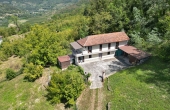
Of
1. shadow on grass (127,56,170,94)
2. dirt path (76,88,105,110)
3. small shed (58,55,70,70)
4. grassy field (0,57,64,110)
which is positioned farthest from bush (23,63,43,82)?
shadow on grass (127,56,170,94)

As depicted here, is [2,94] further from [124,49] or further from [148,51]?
[148,51]

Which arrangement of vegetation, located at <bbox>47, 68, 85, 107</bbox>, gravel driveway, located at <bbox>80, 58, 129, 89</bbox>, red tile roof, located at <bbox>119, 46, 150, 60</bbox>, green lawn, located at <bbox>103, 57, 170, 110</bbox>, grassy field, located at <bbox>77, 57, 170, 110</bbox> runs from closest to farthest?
green lawn, located at <bbox>103, 57, 170, 110</bbox>, grassy field, located at <bbox>77, 57, 170, 110</bbox>, vegetation, located at <bbox>47, 68, 85, 107</bbox>, gravel driveway, located at <bbox>80, 58, 129, 89</bbox>, red tile roof, located at <bbox>119, 46, 150, 60</bbox>

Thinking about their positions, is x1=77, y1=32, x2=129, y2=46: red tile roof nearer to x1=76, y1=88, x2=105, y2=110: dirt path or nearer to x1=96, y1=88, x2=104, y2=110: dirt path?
x1=76, y1=88, x2=105, y2=110: dirt path

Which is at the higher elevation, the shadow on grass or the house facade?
the house facade

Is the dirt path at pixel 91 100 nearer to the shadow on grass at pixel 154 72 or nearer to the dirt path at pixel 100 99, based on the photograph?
the dirt path at pixel 100 99

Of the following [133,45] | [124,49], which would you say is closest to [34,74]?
[124,49]

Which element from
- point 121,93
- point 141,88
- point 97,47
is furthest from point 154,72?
point 97,47
